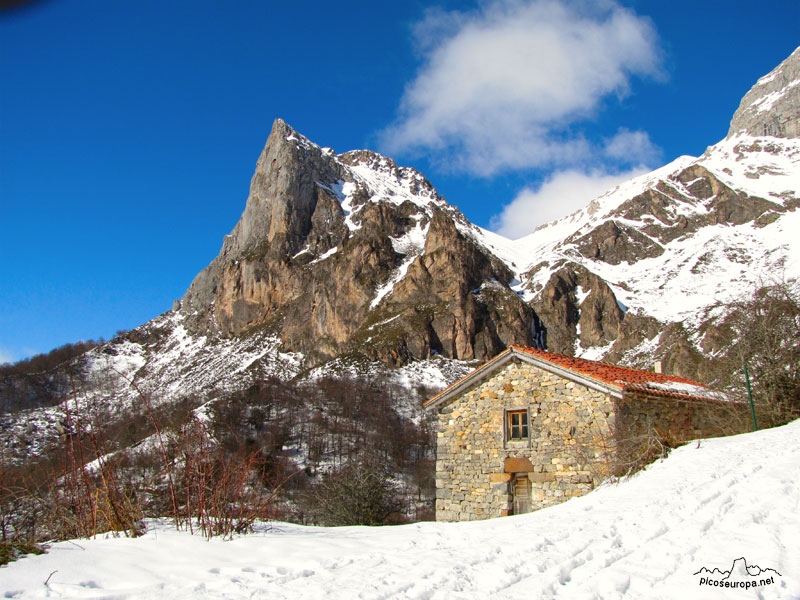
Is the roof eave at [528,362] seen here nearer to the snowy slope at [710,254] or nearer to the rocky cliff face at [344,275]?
the rocky cliff face at [344,275]

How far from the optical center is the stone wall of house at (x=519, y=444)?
13.5m

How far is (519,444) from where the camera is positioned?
47.5 feet

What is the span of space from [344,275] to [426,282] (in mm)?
20193

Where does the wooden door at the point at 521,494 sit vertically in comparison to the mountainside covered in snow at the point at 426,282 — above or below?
below

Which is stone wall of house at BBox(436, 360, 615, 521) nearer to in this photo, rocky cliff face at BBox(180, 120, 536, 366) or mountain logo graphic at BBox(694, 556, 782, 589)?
mountain logo graphic at BBox(694, 556, 782, 589)

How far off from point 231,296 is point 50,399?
460ft

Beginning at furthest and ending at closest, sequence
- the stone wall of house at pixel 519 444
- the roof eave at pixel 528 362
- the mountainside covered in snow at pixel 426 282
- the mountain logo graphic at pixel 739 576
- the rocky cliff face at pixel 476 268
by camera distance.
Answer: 1. the rocky cliff face at pixel 476 268
2. the mountainside covered in snow at pixel 426 282
3. the stone wall of house at pixel 519 444
4. the roof eave at pixel 528 362
5. the mountain logo graphic at pixel 739 576

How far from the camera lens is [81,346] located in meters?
154

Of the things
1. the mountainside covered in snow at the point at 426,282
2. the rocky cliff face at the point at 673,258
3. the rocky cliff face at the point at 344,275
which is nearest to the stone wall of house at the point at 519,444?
the rocky cliff face at the point at 673,258

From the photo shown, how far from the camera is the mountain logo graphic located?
188 inches

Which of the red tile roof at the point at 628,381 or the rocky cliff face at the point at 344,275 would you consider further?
the rocky cliff face at the point at 344,275

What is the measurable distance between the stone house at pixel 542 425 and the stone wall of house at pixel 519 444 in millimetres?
25

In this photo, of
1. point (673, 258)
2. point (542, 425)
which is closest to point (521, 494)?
point (542, 425)

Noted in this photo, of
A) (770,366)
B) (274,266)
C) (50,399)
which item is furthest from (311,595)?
(274,266)
